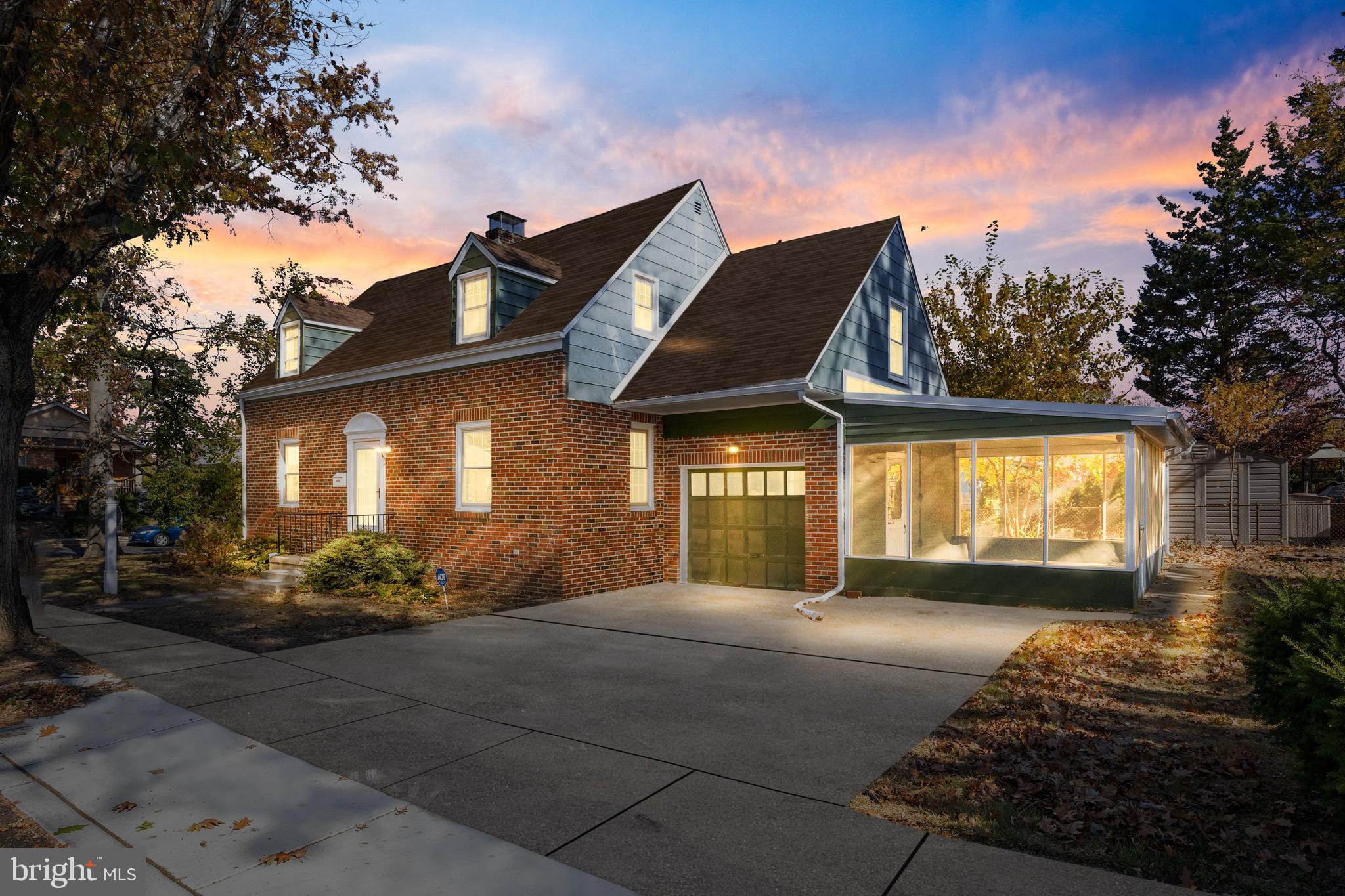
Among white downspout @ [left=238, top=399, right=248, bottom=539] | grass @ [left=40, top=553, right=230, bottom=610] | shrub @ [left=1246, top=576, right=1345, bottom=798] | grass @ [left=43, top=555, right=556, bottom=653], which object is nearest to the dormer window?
grass @ [left=43, top=555, right=556, bottom=653]

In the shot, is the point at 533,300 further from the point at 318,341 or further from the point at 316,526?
the point at 316,526

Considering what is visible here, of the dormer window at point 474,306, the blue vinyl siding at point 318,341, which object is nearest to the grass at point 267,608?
the dormer window at point 474,306

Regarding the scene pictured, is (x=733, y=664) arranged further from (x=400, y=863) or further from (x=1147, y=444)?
(x=1147, y=444)

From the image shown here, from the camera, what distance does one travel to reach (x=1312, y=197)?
96.2 feet

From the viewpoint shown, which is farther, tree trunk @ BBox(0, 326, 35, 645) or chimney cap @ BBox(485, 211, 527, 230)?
chimney cap @ BBox(485, 211, 527, 230)

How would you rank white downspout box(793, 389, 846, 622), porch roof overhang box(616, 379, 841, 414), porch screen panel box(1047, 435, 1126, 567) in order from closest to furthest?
porch screen panel box(1047, 435, 1126, 567) < porch roof overhang box(616, 379, 841, 414) < white downspout box(793, 389, 846, 622)

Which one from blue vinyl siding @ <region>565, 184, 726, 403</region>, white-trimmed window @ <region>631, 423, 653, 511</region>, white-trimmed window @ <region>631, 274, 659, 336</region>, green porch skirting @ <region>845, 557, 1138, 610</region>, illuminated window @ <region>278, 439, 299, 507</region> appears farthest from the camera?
illuminated window @ <region>278, 439, 299, 507</region>

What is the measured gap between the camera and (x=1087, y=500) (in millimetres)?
13094

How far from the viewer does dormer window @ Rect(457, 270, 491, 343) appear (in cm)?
1491

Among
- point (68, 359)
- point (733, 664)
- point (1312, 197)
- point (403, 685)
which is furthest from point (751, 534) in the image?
point (1312, 197)

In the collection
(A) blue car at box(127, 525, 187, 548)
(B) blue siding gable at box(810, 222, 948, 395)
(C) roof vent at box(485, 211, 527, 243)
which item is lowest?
(A) blue car at box(127, 525, 187, 548)

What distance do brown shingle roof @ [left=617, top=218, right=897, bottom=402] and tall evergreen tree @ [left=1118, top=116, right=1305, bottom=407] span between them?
23.6m

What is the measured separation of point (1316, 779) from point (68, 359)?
19441 mm

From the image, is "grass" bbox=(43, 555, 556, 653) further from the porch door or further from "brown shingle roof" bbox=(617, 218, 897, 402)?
"brown shingle roof" bbox=(617, 218, 897, 402)
